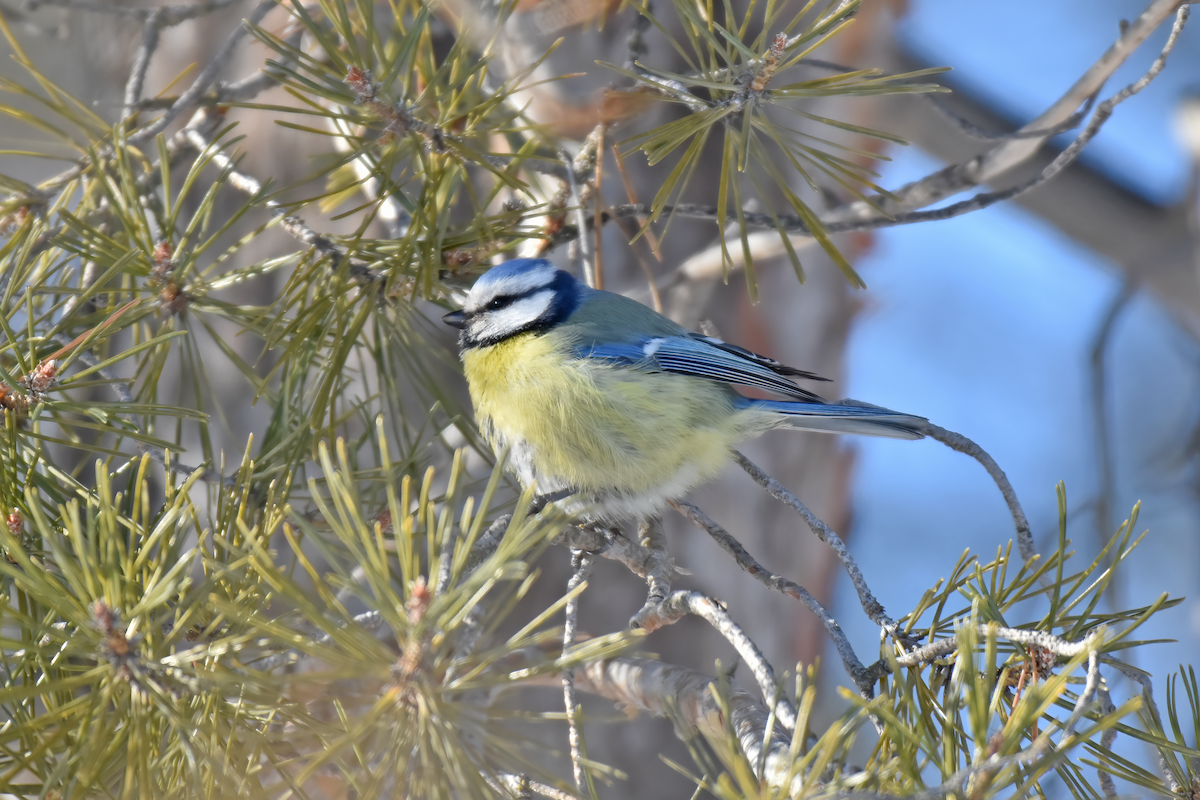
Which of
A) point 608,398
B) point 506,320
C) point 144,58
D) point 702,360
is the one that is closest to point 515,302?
point 506,320

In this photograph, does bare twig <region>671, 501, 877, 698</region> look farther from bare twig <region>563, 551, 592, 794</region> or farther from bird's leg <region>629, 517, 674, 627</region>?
bare twig <region>563, 551, 592, 794</region>

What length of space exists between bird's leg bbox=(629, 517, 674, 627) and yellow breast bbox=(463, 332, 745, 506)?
0.07m

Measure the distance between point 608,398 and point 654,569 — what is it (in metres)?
0.36

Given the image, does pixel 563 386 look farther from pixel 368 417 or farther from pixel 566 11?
pixel 566 11

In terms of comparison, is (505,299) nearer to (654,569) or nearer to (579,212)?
(579,212)

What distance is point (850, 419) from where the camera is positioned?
1.57 metres

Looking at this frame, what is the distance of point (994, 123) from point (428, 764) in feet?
9.58

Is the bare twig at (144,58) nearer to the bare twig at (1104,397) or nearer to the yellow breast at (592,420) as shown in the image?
the yellow breast at (592,420)

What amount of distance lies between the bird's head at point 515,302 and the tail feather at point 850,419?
43 cm

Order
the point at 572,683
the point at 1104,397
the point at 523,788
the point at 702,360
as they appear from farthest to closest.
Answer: the point at 1104,397 < the point at 702,360 < the point at 572,683 < the point at 523,788

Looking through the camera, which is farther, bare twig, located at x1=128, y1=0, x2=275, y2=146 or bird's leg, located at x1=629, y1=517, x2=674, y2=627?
bare twig, located at x1=128, y1=0, x2=275, y2=146

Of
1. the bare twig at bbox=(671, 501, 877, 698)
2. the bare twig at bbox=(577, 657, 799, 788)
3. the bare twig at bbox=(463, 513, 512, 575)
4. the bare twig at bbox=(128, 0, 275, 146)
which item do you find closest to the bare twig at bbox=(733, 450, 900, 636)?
the bare twig at bbox=(671, 501, 877, 698)

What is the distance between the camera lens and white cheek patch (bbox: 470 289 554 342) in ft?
5.38

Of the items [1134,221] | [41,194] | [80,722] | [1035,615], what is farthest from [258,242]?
[1134,221]
